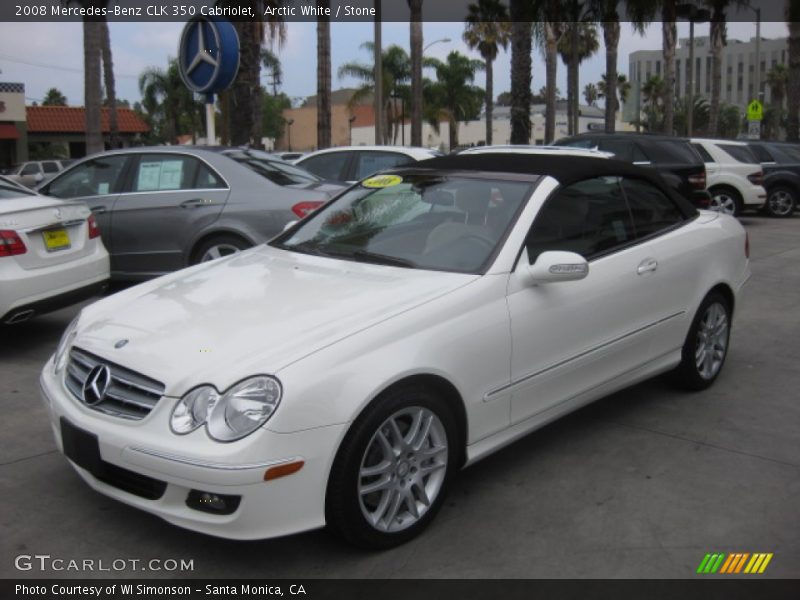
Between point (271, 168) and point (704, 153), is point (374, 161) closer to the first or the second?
point (271, 168)

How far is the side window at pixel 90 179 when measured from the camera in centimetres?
810

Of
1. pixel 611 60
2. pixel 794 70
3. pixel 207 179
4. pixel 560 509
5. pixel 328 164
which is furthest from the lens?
pixel 611 60

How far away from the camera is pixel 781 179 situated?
56.0 ft

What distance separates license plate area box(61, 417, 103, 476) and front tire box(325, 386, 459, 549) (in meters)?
0.92

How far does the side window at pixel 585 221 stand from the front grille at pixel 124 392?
1.86 m

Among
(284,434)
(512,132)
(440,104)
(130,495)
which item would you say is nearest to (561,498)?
(284,434)

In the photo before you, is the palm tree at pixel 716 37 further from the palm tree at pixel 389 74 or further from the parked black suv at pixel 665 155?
the parked black suv at pixel 665 155

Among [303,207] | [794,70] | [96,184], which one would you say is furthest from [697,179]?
[794,70]

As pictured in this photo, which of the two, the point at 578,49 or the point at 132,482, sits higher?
the point at 578,49

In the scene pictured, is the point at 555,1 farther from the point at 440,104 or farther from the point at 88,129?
the point at 440,104

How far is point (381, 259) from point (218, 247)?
13.0 feet

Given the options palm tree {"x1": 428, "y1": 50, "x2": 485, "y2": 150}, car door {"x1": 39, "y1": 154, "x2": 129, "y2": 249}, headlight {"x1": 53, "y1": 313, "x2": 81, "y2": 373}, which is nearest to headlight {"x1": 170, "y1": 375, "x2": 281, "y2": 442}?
headlight {"x1": 53, "y1": 313, "x2": 81, "y2": 373}

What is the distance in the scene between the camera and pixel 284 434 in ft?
9.57

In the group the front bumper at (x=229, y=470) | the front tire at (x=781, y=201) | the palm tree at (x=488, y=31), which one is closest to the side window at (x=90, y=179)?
the front bumper at (x=229, y=470)
